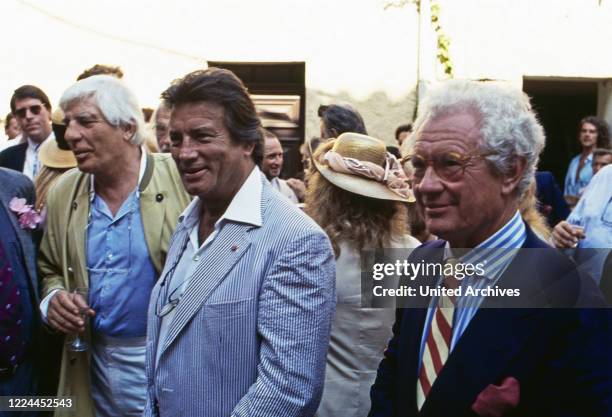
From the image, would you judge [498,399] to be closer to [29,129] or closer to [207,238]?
[207,238]

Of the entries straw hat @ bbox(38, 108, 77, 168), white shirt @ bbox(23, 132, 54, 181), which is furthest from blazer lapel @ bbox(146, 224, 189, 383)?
white shirt @ bbox(23, 132, 54, 181)

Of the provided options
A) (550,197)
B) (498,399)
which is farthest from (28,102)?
(498,399)

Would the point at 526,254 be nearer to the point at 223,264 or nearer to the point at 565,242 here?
the point at 223,264

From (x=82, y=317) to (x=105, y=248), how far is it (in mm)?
346

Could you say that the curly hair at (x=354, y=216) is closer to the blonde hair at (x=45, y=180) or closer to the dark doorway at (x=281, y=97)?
the blonde hair at (x=45, y=180)

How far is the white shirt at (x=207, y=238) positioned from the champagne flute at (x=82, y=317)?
0.90m

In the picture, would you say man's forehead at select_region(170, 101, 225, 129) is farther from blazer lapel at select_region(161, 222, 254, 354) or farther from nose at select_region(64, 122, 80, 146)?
nose at select_region(64, 122, 80, 146)

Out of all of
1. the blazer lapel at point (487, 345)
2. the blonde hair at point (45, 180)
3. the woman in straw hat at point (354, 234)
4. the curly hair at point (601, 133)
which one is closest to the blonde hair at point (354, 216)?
the woman in straw hat at point (354, 234)

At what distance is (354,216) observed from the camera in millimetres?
4004

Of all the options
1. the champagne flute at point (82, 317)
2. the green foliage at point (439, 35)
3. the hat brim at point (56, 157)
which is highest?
the green foliage at point (439, 35)

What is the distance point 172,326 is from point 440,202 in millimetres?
941

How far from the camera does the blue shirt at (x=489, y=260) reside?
240cm

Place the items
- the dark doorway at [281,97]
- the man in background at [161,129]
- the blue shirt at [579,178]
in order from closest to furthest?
the man in background at [161,129] < the blue shirt at [579,178] < the dark doorway at [281,97]

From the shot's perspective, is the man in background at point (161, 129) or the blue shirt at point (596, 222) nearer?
the blue shirt at point (596, 222)
